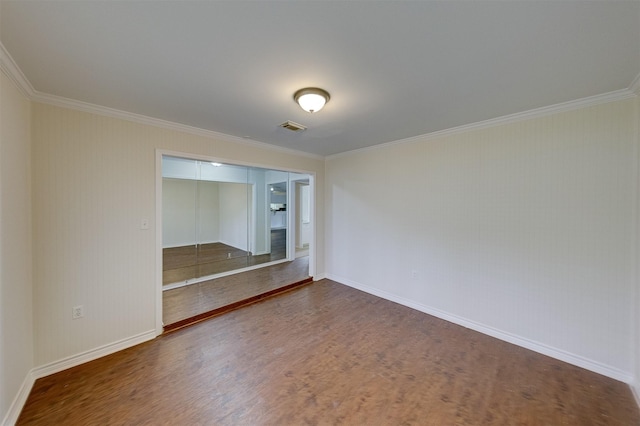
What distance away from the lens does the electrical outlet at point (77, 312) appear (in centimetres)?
221

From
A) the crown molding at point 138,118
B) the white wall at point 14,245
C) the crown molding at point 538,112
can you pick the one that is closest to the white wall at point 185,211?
the crown molding at point 138,118

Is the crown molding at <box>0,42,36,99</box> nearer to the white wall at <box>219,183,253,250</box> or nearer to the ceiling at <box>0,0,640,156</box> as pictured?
the ceiling at <box>0,0,640,156</box>

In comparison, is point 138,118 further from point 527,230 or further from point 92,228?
point 527,230

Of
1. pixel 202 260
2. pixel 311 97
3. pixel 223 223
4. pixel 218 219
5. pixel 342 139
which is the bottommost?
pixel 202 260

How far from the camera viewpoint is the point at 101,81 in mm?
1860

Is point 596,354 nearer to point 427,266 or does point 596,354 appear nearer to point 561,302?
point 561,302

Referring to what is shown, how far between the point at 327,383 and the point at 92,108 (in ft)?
11.2

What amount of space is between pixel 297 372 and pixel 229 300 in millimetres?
1865

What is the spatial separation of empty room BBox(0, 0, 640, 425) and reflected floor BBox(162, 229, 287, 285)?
1.84 metres

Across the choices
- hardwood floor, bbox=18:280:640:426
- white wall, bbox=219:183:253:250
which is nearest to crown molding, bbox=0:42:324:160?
white wall, bbox=219:183:253:250

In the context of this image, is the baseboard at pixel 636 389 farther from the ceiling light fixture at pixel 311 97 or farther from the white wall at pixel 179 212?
the white wall at pixel 179 212

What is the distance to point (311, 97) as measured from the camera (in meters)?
1.98

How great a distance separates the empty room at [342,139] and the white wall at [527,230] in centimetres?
2

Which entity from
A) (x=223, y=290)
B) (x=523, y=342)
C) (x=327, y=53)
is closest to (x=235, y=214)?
(x=223, y=290)
